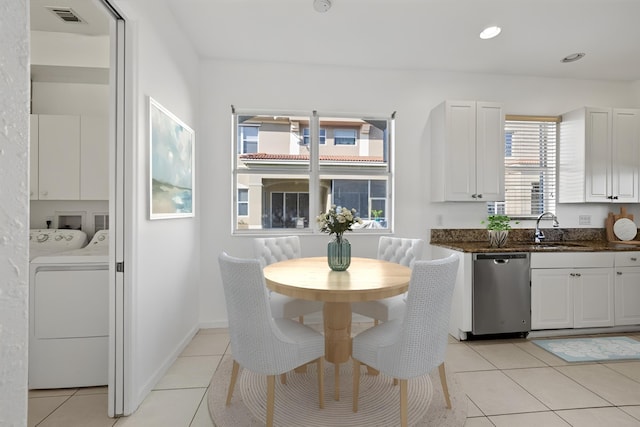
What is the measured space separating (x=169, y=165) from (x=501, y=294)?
3126 millimetres

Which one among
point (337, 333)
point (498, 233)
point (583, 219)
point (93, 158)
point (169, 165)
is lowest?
point (337, 333)

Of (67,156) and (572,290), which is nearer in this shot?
(67,156)

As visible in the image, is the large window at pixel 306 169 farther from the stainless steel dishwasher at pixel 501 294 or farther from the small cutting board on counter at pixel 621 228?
the small cutting board on counter at pixel 621 228

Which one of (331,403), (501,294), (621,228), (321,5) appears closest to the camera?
(331,403)

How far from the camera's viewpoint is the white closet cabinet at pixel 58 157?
8.91ft

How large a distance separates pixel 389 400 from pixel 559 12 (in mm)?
3221

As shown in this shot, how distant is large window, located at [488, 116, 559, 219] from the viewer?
3713mm

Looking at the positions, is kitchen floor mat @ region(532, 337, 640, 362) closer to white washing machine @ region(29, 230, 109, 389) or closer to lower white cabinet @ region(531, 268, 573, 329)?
lower white cabinet @ region(531, 268, 573, 329)

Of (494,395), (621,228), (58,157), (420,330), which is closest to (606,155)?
(621,228)

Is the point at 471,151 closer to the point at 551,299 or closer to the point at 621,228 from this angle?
the point at 551,299

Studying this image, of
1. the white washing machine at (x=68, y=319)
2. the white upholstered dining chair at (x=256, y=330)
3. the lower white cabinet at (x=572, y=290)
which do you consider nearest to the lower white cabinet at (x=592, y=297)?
the lower white cabinet at (x=572, y=290)

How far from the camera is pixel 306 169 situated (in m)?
3.55

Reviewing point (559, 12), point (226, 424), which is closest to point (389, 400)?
point (226, 424)

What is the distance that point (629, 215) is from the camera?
3.70m
